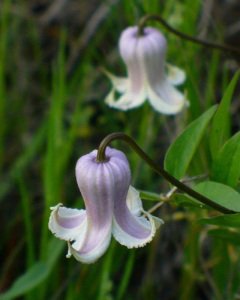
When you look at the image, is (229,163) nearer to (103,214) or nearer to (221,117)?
(221,117)

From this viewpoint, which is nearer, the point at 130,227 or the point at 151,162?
the point at 151,162

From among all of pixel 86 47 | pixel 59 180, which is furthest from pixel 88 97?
pixel 59 180

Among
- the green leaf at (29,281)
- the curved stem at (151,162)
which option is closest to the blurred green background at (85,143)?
the green leaf at (29,281)

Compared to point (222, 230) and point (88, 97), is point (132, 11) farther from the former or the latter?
point (222, 230)

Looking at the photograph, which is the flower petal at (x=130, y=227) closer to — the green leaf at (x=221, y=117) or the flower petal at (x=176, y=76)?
the green leaf at (x=221, y=117)

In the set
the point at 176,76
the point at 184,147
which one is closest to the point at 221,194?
the point at 184,147

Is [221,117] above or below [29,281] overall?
above

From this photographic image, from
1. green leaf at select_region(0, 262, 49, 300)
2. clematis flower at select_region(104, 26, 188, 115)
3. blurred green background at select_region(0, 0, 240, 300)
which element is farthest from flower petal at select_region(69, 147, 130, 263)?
clematis flower at select_region(104, 26, 188, 115)
